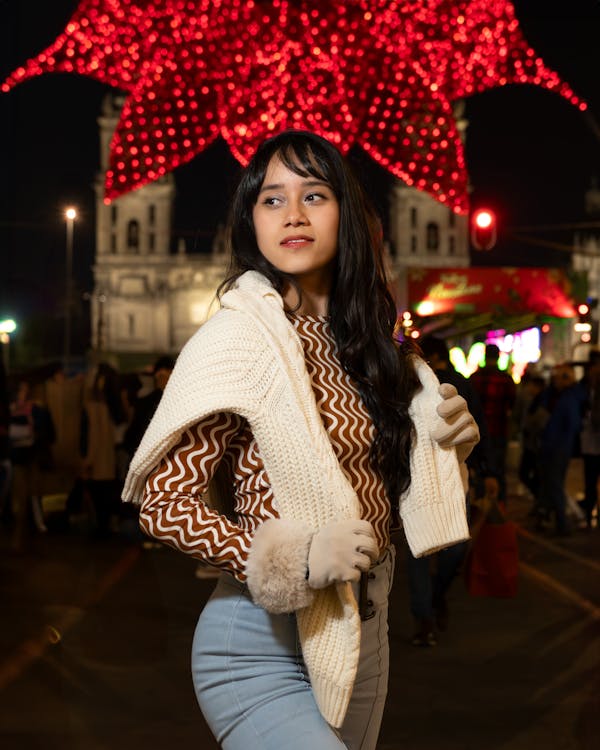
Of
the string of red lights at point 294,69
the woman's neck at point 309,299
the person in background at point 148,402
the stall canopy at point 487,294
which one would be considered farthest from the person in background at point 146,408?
the stall canopy at point 487,294

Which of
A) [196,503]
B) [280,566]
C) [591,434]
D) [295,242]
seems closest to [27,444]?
[591,434]

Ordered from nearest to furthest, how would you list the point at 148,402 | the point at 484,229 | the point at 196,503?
1. the point at 196,503
2. the point at 148,402
3. the point at 484,229

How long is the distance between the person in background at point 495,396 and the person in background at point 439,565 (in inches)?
107

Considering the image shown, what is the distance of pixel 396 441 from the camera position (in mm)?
2277

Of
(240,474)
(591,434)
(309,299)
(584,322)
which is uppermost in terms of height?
(584,322)

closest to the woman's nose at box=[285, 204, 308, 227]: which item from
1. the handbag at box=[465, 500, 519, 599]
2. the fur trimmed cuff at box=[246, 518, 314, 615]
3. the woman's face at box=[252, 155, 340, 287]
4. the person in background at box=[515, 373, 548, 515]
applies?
the woman's face at box=[252, 155, 340, 287]

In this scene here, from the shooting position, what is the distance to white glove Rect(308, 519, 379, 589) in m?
1.90

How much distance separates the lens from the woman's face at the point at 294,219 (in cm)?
234

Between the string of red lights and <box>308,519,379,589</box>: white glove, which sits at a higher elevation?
the string of red lights

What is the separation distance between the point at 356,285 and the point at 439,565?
4.36 metres

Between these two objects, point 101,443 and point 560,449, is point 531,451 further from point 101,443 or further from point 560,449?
point 101,443

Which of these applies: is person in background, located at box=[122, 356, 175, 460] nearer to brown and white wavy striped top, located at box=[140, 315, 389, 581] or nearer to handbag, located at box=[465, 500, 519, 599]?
handbag, located at box=[465, 500, 519, 599]

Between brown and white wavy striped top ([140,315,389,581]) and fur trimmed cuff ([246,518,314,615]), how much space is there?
0.05m

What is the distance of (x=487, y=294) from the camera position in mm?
20047
